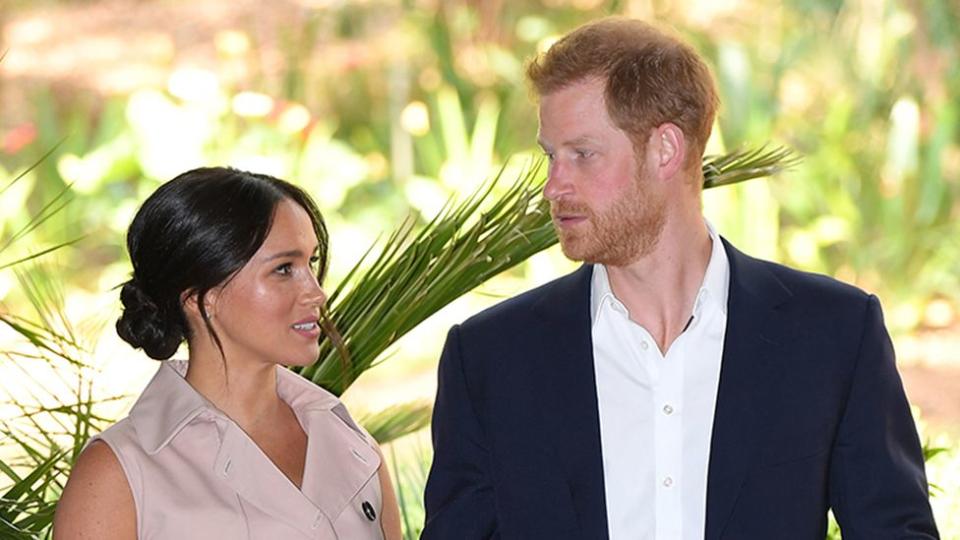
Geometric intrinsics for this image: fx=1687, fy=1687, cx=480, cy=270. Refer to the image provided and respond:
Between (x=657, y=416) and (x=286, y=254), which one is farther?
(x=286, y=254)

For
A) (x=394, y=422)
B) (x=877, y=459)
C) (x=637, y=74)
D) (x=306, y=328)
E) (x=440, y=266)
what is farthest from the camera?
(x=394, y=422)

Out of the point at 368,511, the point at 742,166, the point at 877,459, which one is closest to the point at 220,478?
the point at 368,511

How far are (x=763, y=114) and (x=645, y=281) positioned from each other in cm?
599

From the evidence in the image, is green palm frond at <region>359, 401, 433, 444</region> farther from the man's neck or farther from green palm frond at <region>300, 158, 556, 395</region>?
the man's neck

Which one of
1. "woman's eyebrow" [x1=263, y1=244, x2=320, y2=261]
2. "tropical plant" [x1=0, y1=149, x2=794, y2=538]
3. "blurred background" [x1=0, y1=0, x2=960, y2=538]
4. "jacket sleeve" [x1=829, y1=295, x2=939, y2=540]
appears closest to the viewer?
"jacket sleeve" [x1=829, y1=295, x2=939, y2=540]

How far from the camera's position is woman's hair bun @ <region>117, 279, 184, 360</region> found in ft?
7.78

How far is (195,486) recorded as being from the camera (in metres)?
2.29

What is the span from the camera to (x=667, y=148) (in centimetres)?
226

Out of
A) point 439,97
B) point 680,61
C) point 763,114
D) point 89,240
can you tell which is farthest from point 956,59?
point 680,61

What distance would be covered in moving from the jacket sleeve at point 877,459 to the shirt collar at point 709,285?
196mm

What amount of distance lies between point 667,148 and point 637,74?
11 centimetres

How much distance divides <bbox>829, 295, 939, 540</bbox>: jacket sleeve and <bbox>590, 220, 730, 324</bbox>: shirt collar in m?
0.20

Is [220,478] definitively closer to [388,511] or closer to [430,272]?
[388,511]

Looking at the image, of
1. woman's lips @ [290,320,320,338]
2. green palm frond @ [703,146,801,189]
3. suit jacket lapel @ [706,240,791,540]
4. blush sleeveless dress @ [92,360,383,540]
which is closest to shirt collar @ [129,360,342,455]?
blush sleeveless dress @ [92,360,383,540]
